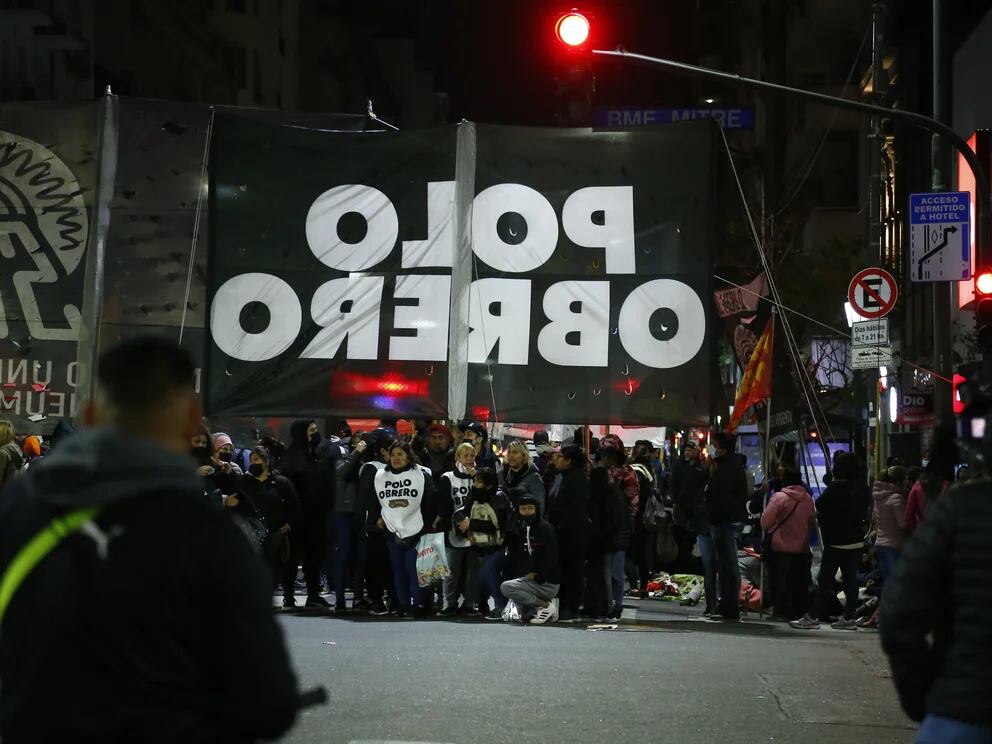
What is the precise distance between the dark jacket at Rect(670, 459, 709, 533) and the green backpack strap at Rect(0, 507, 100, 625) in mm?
14030

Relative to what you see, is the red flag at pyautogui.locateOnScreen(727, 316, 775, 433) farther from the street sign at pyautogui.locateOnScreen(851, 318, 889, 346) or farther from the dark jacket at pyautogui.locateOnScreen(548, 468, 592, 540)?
the street sign at pyautogui.locateOnScreen(851, 318, 889, 346)

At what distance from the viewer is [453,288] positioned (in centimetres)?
1141

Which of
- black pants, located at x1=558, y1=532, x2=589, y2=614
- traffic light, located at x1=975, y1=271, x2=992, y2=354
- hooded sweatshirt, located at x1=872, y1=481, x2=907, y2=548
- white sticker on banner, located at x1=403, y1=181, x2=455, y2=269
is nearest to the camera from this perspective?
white sticker on banner, located at x1=403, y1=181, x2=455, y2=269

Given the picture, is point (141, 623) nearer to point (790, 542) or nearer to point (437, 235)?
point (437, 235)

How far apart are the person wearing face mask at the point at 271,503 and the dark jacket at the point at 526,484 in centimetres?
226

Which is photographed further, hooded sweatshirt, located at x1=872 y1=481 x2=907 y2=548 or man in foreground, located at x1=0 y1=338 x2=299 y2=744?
hooded sweatshirt, located at x1=872 y1=481 x2=907 y2=548

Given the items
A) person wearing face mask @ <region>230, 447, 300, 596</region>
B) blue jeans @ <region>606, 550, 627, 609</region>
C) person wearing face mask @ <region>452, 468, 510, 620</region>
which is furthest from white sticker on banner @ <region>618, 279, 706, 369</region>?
person wearing face mask @ <region>230, 447, 300, 596</region>

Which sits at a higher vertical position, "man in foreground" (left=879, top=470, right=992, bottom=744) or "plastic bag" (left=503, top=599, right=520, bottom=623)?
"man in foreground" (left=879, top=470, right=992, bottom=744)

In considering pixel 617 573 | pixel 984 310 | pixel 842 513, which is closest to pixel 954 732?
pixel 842 513

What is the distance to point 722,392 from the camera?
11.5 meters

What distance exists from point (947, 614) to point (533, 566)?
1150cm

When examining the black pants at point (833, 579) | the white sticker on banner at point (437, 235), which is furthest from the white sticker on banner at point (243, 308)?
the black pants at point (833, 579)

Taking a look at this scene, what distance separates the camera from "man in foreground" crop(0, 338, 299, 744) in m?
2.92

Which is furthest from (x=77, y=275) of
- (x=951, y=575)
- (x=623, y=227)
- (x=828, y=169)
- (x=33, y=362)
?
(x=828, y=169)
